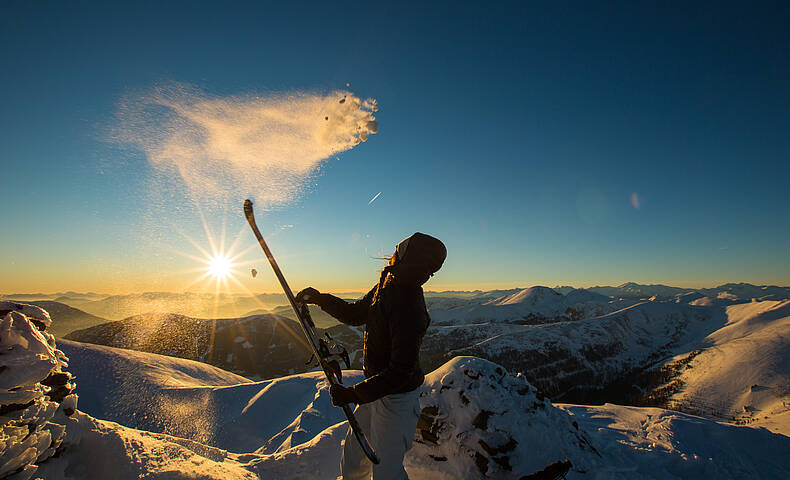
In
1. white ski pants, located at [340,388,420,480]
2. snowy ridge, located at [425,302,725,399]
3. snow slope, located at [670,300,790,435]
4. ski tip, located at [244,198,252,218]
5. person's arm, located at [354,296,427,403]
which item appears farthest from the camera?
snowy ridge, located at [425,302,725,399]

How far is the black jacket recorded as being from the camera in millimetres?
3717

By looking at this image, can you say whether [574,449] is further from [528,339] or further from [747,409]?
[528,339]

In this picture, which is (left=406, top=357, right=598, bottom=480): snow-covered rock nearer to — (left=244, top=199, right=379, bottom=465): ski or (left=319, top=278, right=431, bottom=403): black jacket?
(left=244, top=199, right=379, bottom=465): ski

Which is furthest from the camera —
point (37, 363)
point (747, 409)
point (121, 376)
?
point (747, 409)


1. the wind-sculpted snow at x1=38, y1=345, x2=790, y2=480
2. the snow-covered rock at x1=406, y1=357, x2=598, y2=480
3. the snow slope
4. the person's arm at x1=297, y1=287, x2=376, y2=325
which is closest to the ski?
the person's arm at x1=297, y1=287, x2=376, y2=325

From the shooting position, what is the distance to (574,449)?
7.41 m

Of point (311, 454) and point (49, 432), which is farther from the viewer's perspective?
point (311, 454)

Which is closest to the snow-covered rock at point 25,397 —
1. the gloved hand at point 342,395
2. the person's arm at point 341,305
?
the person's arm at point 341,305

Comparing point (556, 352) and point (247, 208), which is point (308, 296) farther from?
point (556, 352)

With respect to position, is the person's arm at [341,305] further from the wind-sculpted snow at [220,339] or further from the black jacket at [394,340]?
the wind-sculpted snow at [220,339]

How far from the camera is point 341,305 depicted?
216 inches

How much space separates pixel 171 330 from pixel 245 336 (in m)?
36.5

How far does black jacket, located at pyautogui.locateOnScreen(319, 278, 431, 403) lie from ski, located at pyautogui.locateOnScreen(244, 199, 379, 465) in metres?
0.69

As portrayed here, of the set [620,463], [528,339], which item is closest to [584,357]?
[528,339]
